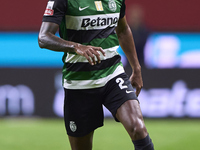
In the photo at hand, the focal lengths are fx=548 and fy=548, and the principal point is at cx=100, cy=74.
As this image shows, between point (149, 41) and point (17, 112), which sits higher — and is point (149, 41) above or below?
above

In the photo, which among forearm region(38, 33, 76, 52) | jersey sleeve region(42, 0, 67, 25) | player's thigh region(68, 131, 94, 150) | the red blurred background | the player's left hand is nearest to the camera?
forearm region(38, 33, 76, 52)

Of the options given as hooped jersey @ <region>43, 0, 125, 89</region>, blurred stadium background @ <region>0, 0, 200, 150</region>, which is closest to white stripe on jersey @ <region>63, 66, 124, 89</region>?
hooped jersey @ <region>43, 0, 125, 89</region>

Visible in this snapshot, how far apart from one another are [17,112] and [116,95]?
6053mm

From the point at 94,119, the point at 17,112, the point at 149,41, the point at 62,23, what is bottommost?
the point at 17,112

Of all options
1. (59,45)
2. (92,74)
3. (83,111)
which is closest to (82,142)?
(83,111)

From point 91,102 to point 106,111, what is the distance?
5.32 m

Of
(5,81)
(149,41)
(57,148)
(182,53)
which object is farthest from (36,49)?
(57,148)

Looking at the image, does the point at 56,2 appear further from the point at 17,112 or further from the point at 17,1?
the point at 17,1

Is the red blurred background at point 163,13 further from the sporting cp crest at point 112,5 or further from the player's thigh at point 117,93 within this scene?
the player's thigh at point 117,93

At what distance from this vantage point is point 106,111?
35.1 ft

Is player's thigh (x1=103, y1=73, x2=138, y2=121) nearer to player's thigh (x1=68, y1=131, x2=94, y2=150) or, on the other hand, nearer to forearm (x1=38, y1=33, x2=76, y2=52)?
player's thigh (x1=68, y1=131, x2=94, y2=150)

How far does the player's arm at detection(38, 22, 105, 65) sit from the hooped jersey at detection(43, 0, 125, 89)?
0.20 m

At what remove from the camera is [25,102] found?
1102 centimetres

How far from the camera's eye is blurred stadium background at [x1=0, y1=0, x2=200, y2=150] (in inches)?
362
